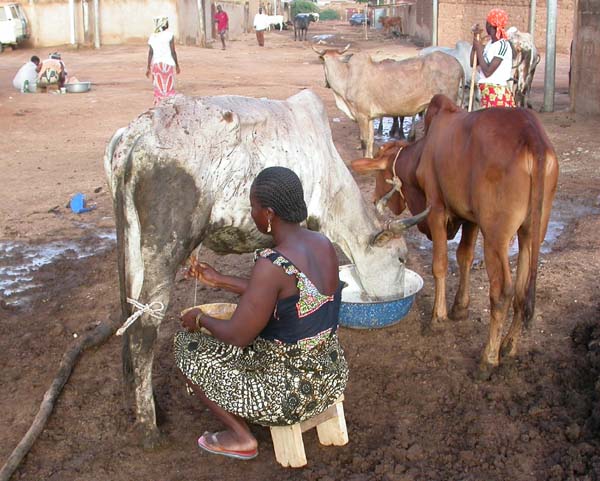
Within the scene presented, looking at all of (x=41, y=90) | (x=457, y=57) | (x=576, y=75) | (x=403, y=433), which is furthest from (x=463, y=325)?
(x=41, y=90)

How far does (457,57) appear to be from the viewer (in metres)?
12.5

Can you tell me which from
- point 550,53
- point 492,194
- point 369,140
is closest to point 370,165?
point 492,194

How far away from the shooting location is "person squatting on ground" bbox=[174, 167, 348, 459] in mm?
3154

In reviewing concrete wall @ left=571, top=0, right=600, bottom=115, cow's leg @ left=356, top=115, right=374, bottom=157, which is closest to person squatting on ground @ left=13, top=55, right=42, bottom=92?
cow's leg @ left=356, top=115, right=374, bottom=157

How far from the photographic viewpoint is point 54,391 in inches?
163

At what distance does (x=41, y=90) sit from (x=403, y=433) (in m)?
15.8

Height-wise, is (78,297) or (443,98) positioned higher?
(443,98)

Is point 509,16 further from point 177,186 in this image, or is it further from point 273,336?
point 273,336

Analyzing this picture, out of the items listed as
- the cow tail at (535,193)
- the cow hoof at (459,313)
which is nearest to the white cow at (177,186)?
the cow tail at (535,193)

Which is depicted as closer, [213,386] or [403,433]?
[213,386]

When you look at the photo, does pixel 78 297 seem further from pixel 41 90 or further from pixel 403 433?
pixel 41 90

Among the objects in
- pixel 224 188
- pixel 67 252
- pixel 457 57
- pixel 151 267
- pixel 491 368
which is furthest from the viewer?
pixel 457 57

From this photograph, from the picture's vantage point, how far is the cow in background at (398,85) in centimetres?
1148

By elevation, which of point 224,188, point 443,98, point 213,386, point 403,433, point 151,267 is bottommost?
point 403,433
